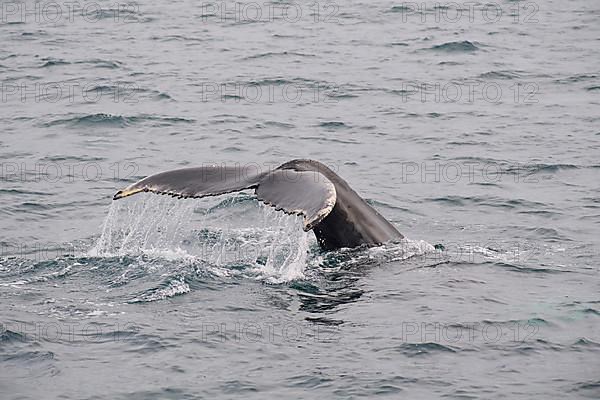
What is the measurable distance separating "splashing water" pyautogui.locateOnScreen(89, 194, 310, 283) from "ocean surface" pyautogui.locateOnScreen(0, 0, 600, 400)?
0.05 metres

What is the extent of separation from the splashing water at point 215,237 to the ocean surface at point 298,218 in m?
0.05

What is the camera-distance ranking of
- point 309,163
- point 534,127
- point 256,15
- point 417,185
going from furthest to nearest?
point 256,15
point 534,127
point 417,185
point 309,163

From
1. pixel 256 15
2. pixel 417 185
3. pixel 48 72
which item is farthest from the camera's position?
pixel 256 15

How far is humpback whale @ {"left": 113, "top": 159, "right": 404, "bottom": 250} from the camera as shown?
28.6 ft

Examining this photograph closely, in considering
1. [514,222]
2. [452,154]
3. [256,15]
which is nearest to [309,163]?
[514,222]

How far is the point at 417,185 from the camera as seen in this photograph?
578 inches

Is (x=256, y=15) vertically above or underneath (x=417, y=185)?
above

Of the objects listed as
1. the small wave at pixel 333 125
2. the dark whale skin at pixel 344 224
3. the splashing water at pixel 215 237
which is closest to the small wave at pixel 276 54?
the small wave at pixel 333 125

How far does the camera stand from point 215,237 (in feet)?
38.5

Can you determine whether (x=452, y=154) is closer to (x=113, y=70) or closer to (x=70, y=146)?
(x=70, y=146)

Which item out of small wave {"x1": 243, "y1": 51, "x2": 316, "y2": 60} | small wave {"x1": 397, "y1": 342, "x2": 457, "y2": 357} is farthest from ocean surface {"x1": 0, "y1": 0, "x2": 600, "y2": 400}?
small wave {"x1": 243, "y1": 51, "x2": 316, "y2": 60}

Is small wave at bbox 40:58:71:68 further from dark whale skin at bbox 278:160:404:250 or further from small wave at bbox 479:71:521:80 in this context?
dark whale skin at bbox 278:160:404:250

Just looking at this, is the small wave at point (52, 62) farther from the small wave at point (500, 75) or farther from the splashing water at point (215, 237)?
the splashing water at point (215, 237)

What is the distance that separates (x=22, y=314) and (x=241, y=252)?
2.55 metres
